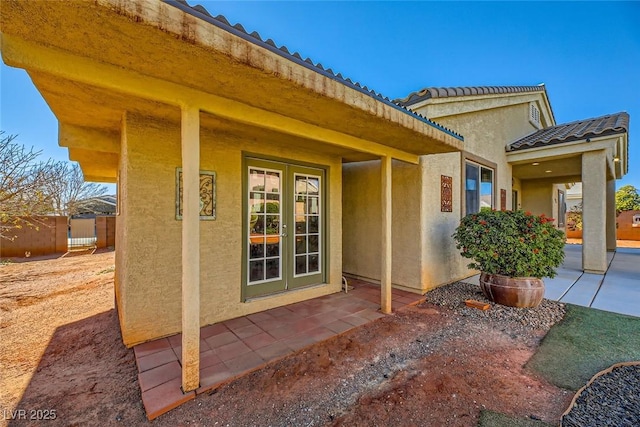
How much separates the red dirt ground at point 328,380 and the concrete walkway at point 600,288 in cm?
226

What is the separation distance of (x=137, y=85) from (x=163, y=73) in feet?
0.80

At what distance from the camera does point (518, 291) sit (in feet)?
15.6

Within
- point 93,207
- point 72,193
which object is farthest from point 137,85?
point 72,193

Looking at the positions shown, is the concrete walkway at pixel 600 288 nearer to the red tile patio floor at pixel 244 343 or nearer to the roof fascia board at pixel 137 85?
the red tile patio floor at pixel 244 343

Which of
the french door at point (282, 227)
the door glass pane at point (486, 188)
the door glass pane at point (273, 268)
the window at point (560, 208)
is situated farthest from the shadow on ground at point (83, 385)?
the window at point (560, 208)

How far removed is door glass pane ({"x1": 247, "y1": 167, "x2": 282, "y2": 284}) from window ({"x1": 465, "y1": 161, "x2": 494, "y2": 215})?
16.4ft

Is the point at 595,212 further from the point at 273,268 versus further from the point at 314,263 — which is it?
the point at 273,268

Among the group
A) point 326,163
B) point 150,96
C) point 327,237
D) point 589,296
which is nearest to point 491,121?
point 589,296

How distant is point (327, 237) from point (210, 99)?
360cm

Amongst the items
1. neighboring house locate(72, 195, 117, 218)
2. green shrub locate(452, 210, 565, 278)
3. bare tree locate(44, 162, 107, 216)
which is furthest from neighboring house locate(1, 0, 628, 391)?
bare tree locate(44, 162, 107, 216)

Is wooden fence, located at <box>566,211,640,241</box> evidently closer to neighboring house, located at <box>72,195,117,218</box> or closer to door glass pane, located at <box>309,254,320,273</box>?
door glass pane, located at <box>309,254,320,273</box>

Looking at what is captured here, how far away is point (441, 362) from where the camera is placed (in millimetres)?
3129

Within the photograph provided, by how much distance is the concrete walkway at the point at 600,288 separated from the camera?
4.89 m

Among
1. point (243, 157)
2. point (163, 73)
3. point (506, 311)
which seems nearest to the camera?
point (163, 73)
